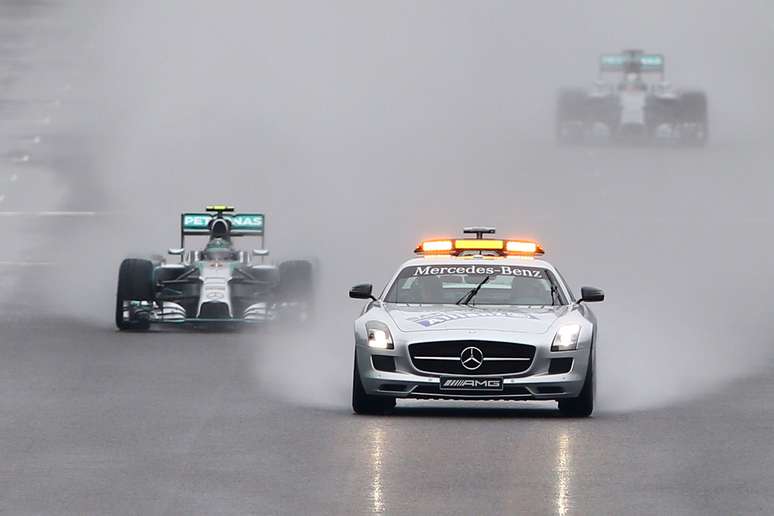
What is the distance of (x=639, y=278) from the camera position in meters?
33.0

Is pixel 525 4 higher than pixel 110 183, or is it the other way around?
pixel 525 4

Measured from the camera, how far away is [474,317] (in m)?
15.9

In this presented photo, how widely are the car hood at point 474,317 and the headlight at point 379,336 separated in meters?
0.12

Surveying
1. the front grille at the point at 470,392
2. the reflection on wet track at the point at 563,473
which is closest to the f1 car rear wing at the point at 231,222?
the front grille at the point at 470,392

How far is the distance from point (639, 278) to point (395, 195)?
14.0 metres

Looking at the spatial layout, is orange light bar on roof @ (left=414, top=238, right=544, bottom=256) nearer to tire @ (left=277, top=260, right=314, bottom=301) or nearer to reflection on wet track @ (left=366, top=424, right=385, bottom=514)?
reflection on wet track @ (left=366, top=424, right=385, bottom=514)

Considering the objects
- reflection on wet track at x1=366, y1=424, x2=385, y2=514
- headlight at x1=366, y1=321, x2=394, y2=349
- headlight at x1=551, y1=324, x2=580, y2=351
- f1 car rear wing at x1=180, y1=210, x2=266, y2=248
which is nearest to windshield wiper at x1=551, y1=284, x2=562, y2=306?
headlight at x1=551, y1=324, x2=580, y2=351

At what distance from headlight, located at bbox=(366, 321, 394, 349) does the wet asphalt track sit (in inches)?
20.9

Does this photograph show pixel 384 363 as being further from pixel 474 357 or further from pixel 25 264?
pixel 25 264

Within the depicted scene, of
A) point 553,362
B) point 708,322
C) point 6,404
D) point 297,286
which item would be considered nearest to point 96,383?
point 6,404

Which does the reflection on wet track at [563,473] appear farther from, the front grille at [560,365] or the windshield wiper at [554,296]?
Answer: the windshield wiper at [554,296]

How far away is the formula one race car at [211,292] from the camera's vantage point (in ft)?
78.5

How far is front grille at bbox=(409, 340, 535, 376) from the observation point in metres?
15.5

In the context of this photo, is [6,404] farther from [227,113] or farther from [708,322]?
[227,113]
